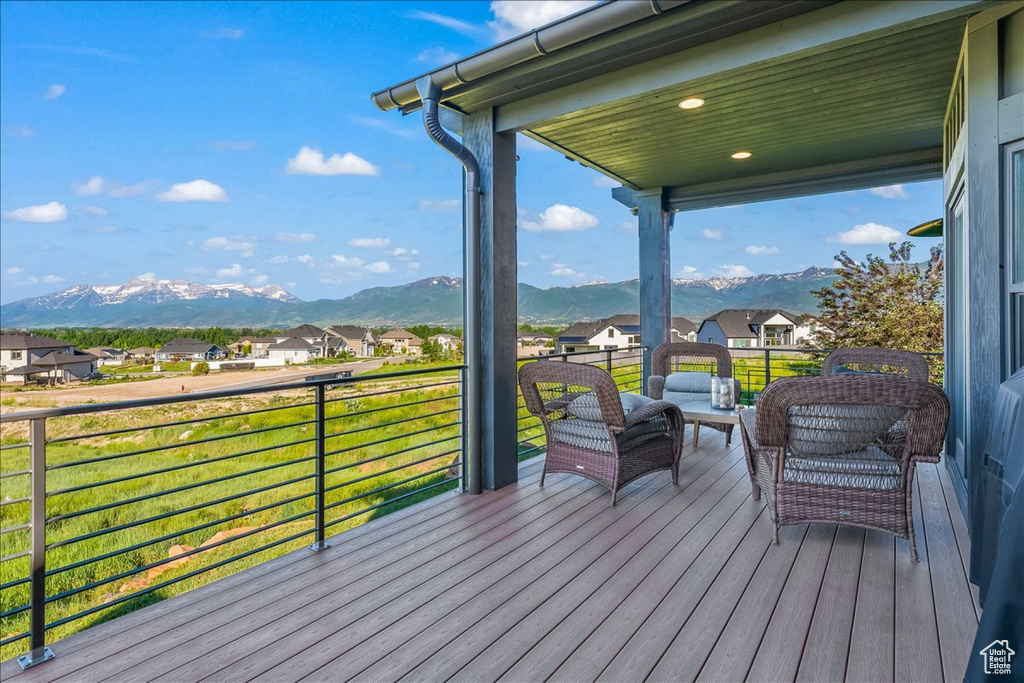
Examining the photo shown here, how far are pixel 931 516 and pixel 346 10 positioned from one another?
64.0ft

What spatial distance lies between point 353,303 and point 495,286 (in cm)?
1654

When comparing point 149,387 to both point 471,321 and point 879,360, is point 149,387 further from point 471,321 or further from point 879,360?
point 879,360

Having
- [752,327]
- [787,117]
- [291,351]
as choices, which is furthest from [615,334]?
[291,351]

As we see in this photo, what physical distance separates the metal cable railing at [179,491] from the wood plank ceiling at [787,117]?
215 centimetres

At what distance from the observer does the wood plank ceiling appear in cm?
302

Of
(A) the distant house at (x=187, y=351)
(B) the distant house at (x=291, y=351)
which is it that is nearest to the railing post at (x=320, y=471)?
(A) the distant house at (x=187, y=351)

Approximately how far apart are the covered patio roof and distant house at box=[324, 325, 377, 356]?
27.7 ft

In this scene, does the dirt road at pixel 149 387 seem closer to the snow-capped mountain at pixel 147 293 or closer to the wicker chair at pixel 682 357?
the wicker chair at pixel 682 357

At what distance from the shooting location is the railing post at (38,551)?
1810 millimetres

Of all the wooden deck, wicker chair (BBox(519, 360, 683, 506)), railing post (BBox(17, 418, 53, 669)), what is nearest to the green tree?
the wooden deck

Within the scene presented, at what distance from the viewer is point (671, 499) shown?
11.1ft

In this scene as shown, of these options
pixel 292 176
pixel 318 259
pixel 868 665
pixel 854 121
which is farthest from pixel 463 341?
pixel 292 176

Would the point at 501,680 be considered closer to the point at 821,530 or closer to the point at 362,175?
the point at 821,530

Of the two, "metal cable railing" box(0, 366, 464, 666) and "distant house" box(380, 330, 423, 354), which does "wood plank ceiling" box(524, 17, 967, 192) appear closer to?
"metal cable railing" box(0, 366, 464, 666)
